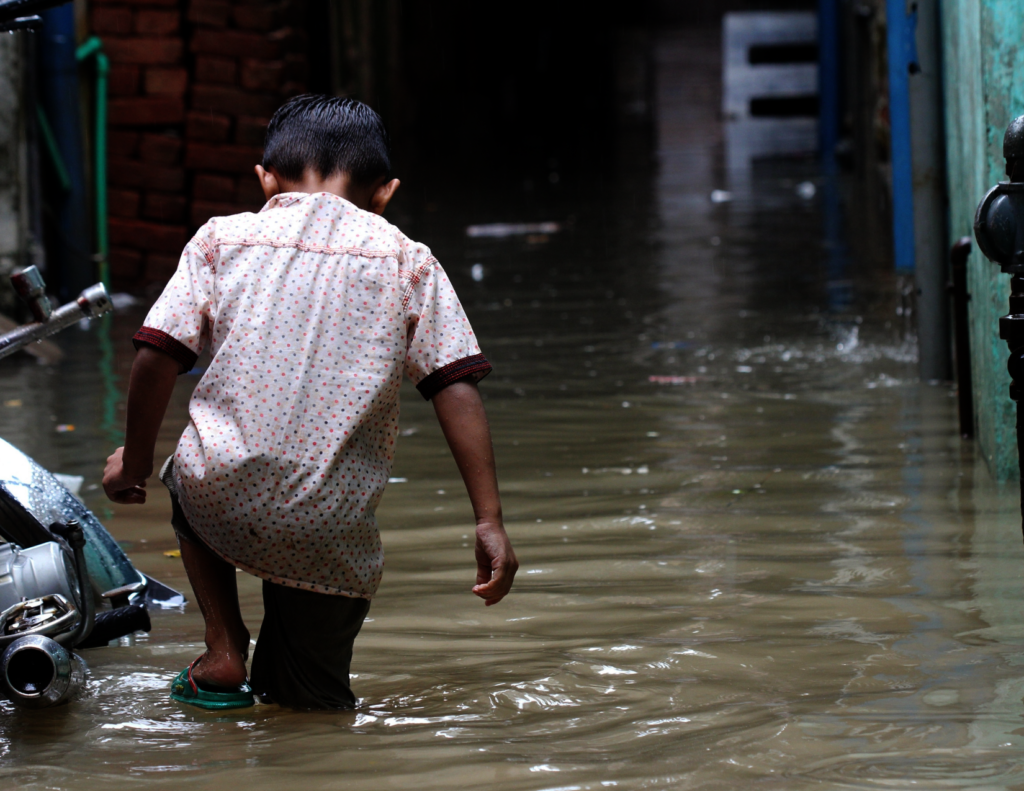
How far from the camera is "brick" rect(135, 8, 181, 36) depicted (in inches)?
364

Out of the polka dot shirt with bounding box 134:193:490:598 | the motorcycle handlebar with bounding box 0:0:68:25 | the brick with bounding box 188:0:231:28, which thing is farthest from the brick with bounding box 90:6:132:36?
the polka dot shirt with bounding box 134:193:490:598

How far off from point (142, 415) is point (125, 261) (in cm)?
707

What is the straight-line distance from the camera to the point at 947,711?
2.43 metres

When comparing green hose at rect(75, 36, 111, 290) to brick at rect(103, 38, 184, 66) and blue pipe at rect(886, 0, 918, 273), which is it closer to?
brick at rect(103, 38, 184, 66)

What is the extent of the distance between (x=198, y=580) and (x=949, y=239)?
3.98m

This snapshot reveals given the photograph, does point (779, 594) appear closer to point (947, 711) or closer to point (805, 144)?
point (947, 711)

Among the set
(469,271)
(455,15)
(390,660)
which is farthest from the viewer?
(455,15)

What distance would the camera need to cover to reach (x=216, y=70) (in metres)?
9.52

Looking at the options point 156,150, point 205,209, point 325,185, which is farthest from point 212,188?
point 325,185

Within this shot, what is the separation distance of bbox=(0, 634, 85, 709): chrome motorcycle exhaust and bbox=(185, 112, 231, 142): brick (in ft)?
24.3

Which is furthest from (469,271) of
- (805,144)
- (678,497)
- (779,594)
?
(805,144)

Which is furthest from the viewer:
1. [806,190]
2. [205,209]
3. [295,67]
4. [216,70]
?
[806,190]

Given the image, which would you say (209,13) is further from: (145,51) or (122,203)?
(122,203)

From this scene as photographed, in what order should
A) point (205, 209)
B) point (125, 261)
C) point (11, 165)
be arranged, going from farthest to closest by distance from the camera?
point (205, 209), point (125, 261), point (11, 165)
